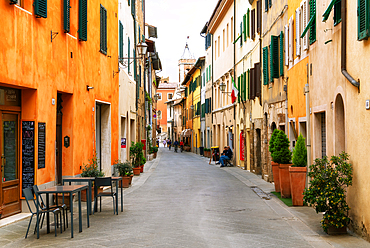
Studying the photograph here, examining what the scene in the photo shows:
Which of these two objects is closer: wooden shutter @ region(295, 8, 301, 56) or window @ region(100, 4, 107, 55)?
wooden shutter @ region(295, 8, 301, 56)

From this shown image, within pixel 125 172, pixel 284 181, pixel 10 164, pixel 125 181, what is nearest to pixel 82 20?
pixel 10 164

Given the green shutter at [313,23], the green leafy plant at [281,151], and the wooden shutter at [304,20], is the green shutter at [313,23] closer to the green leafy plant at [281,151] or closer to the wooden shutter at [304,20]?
the wooden shutter at [304,20]

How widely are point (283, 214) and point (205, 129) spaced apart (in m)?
32.7

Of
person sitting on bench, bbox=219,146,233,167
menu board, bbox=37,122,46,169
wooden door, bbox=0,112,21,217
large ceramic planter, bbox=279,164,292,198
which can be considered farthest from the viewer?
person sitting on bench, bbox=219,146,233,167

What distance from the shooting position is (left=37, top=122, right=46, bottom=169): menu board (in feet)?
31.6

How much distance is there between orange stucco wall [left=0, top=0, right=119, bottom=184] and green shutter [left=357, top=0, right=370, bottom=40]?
20.5 ft

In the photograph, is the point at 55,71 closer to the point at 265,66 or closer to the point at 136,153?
the point at 265,66

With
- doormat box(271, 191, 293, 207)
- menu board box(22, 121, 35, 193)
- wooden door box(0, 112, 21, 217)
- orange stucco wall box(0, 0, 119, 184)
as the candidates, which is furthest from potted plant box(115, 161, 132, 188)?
wooden door box(0, 112, 21, 217)

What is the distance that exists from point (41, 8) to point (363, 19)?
6.40 m

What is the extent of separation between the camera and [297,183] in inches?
429

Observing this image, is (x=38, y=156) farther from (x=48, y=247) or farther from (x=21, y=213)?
(x=48, y=247)

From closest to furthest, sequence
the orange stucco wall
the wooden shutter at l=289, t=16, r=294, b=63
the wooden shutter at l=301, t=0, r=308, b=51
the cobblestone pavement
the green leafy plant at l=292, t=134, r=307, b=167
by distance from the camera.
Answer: the cobblestone pavement < the orange stucco wall < the green leafy plant at l=292, t=134, r=307, b=167 < the wooden shutter at l=301, t=0, r=308, b=51 < the wooden shutter at l=289, t=16, r=294, b=63

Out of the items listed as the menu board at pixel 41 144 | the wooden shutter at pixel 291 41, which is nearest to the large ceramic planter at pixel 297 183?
the wooden shutter at pixel 291 41

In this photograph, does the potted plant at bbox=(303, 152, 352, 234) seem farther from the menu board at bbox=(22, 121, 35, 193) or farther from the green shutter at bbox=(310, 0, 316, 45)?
the menu board at bbox=(22, 121, 35, 193)
